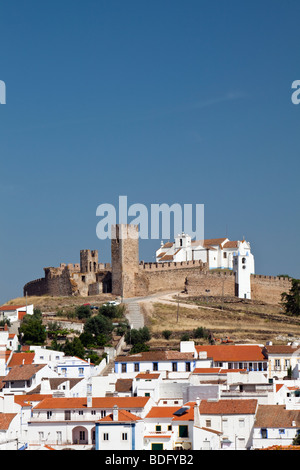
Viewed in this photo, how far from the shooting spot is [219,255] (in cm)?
6719

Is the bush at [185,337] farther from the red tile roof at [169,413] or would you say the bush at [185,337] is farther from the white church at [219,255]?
the red tile roof at [169,413]

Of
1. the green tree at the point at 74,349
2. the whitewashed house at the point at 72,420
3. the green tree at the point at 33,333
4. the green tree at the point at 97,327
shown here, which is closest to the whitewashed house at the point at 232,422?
the whitewashed house at the point at 72,420

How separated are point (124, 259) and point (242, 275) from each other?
915 centimetres

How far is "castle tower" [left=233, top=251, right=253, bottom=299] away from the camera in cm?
6334

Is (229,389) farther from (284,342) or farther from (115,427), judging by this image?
(284,342)

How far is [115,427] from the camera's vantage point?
84.5ft

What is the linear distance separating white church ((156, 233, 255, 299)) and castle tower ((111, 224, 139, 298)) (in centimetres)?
650

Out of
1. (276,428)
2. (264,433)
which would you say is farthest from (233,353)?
(276,428)

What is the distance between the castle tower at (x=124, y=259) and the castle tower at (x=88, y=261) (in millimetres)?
3024

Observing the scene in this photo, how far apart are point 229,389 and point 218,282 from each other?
31.5 metres

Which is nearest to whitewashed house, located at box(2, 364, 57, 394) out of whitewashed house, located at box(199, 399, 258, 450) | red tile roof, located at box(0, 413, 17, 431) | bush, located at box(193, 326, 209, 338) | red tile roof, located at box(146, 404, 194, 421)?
red tile roof, located at box(0, 413, 17, 431)

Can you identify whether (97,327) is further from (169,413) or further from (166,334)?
(169,413)
